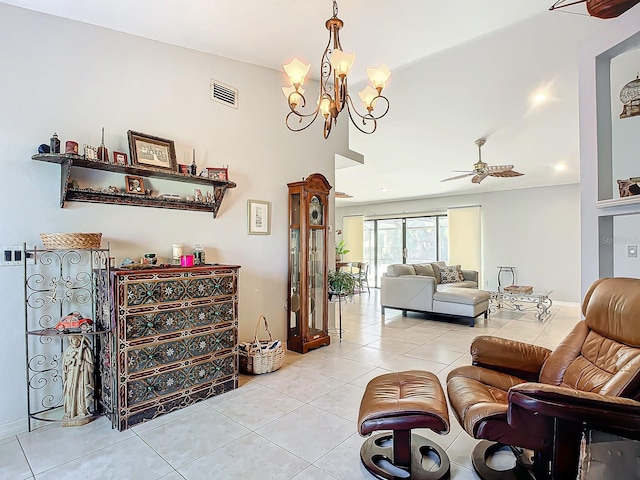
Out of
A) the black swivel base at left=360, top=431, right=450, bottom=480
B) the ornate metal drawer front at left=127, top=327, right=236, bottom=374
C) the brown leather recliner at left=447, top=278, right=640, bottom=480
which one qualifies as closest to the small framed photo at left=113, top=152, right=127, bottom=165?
the ornate metal drawer front at left=127, top=327, right=236, bottom=374

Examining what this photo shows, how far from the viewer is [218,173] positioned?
3.29m

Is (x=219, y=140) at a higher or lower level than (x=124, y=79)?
lower

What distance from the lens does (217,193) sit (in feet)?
10.9

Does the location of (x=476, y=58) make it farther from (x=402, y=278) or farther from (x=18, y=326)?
(x=18, y=326)

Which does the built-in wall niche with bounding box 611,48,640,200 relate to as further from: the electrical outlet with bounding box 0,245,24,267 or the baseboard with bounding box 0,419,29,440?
the baseboard with bounding box 0,419,29,440

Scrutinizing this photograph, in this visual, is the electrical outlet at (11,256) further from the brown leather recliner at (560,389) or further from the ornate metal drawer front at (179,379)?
the brown leather recliner at (560,389)

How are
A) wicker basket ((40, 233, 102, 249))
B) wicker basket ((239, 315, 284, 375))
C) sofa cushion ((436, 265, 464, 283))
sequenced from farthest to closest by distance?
sofa cushion ((436, 265, 464, 283)) → wicker basket ((239, 315, 284, 375)) → wicker basket ((40, 233, 102, 249))

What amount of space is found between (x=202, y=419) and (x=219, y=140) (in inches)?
100.0

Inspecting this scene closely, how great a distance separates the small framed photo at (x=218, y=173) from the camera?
10.6 ft

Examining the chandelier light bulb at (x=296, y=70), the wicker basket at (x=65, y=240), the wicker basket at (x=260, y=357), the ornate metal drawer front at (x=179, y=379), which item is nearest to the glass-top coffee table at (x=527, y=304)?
the wicker basket at (x=260, y=357)

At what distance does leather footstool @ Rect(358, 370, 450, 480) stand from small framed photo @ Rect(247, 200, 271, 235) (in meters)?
2.16

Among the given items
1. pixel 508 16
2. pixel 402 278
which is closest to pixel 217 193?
pixel 508 16

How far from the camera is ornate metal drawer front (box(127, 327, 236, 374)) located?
8.06 ft

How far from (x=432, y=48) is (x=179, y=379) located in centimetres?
379
